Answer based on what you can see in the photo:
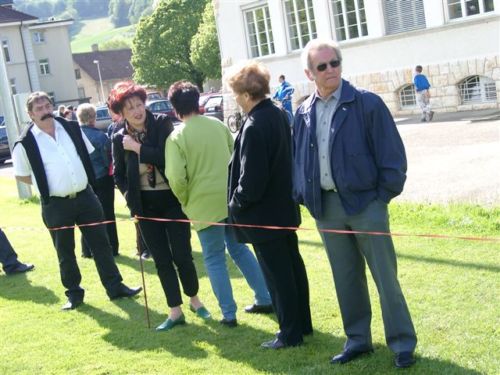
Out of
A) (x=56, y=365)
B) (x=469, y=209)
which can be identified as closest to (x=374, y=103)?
(x=56, y=365)

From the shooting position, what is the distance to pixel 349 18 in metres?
24.6

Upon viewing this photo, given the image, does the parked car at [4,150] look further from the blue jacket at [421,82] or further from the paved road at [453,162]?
the paved road at [453,162]

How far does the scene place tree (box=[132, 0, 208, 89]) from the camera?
61.3 meters

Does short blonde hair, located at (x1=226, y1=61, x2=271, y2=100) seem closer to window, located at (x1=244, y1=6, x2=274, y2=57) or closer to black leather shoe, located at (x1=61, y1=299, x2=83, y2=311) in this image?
black leather shoe, located at (x1=61, y1=299, x2=83, y2=311)

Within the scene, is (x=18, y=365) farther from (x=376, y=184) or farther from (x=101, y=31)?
(x=101, y=31)

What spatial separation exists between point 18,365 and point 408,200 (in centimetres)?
613

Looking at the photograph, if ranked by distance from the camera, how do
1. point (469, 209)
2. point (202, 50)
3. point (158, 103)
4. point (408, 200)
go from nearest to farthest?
point (469, 209) < point (408, 200) < point (158, 103) < point (202, 50)

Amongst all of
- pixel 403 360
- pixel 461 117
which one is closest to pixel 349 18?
pixel 461 117

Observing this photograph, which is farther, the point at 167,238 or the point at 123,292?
the point at 123,292

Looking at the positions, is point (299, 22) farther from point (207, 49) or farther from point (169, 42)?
point (169, 42)

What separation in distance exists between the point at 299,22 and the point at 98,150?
60.4 ft

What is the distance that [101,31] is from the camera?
652ft

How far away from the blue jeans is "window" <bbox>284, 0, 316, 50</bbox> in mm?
20496

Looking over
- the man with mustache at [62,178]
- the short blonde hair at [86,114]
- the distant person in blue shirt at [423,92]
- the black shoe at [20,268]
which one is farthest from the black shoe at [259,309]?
the distant person in blue shirt at [423,92]
